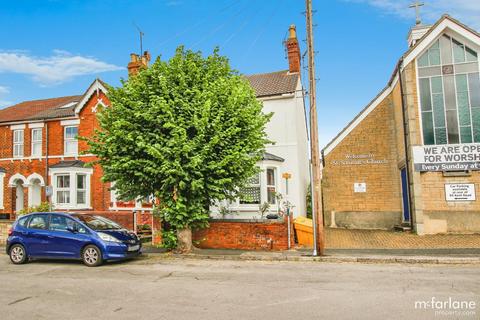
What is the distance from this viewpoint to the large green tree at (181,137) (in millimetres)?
11039

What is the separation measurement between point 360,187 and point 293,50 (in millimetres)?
8608

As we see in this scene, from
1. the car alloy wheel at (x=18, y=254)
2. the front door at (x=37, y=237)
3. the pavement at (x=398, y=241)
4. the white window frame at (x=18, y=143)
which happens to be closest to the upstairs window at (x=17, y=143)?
the white window frame at (x=18, y=143)

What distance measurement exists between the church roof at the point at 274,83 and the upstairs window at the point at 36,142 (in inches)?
545

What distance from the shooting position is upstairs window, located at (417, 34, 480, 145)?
48.1 feet

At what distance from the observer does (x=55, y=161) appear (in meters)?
21.5

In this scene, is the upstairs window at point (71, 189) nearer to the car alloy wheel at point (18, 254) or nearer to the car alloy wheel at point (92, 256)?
the car alloy wheel at point (18, 254)

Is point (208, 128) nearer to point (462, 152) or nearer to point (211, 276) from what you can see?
point (211, 276)

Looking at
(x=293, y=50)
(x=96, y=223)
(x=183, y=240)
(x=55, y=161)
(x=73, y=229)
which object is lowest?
(x=183, y=240)

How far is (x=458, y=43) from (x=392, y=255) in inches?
399

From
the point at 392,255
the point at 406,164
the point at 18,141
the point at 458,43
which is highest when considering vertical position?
the point at 458,43

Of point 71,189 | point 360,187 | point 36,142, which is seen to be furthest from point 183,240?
point 36,142

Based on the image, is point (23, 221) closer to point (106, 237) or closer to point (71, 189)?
point (106, 237)

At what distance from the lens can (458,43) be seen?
15.0 meters

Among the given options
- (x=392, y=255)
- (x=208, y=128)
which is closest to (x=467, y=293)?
(x=392, y=255)
